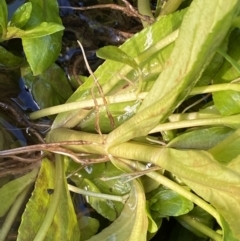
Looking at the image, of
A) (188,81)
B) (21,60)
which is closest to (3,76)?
(21,60)

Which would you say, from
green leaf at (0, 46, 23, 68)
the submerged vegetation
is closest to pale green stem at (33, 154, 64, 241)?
the submerged vegetation

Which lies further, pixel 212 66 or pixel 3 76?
pixel 3 76

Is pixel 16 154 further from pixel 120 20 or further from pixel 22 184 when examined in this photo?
pixel 120 20

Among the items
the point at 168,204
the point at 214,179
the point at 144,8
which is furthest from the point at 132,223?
the point at 144,8

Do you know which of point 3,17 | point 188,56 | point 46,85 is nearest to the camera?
Result: point 188,56

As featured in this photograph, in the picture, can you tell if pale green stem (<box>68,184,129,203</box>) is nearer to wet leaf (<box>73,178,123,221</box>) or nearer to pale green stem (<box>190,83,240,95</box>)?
wet leaf (<box>73,178,123,221</box>)

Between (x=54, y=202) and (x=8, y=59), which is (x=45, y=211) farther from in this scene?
(x=8, y=59)
